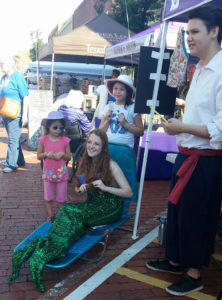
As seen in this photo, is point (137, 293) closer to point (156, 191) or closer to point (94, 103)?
point (156, 191)

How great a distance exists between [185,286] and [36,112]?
631 cm

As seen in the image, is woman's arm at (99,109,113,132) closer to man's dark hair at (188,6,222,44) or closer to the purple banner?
the purple banner

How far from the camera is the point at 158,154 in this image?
5.66 metres

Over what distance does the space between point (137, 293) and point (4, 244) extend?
1.50 m

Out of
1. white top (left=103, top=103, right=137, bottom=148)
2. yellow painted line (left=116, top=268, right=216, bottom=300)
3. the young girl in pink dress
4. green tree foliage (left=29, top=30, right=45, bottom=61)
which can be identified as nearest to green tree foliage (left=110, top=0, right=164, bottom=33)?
green tree foliage (left=29, top=30, right=45, bottom=61)

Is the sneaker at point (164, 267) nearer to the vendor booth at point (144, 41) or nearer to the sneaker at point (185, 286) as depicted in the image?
the sneaker at point (185, 286)

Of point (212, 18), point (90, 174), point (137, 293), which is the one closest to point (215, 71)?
point (212, 18)

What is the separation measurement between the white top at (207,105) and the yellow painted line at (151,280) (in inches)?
49.3

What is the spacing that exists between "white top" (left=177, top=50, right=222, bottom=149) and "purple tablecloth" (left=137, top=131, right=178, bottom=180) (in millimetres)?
3146

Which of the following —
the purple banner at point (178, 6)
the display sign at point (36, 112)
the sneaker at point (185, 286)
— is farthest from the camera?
the display sign at point (36, 112)

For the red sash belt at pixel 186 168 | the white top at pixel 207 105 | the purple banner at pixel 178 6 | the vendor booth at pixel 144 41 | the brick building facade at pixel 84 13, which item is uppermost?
the brick building facade at pixel 84 13

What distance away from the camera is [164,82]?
320 centimetres

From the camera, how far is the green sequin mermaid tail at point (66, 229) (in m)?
2.45

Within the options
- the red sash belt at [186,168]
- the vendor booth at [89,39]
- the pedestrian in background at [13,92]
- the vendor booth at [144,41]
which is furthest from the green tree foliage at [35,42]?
the red sash belt at [186,168]
